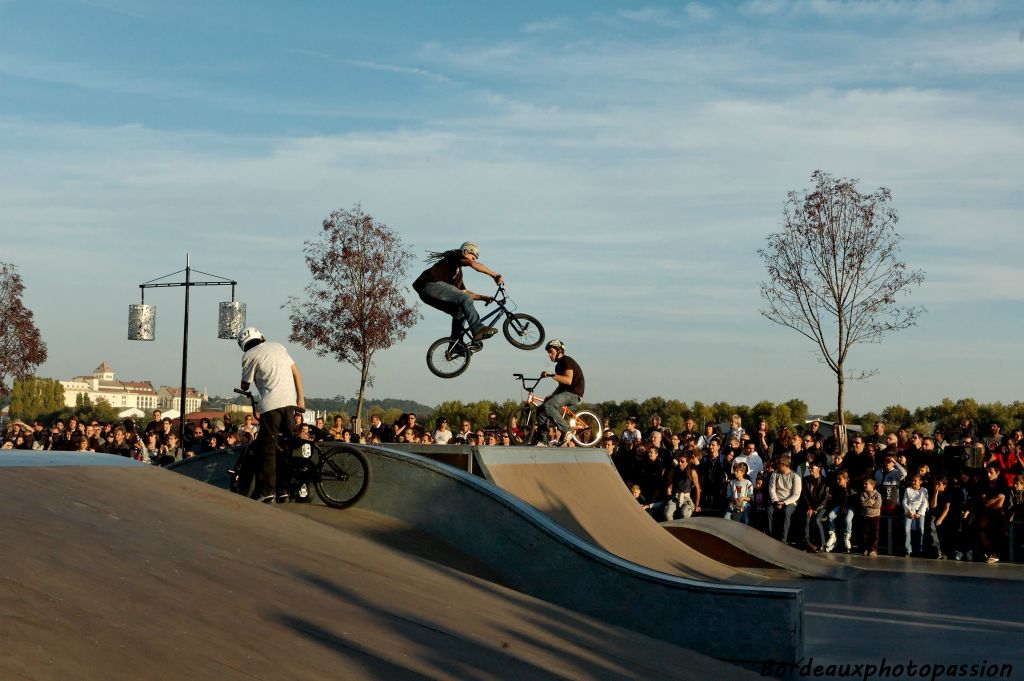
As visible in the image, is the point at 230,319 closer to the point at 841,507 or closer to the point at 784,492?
the point at 784,492

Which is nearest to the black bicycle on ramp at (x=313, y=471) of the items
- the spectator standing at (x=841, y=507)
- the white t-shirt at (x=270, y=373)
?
the white t-shirt at (x=270, y=373)

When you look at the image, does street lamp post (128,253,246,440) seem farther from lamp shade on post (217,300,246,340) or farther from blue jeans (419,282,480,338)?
blue jeans (419,282,480,338)

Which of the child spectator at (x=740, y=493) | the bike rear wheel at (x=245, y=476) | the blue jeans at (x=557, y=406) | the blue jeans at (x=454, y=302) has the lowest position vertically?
the child spectator at (x=740, y=493)

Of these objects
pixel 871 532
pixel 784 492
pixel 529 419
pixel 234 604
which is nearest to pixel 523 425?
pixel 529 419

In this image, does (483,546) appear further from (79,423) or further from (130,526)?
(79,423)

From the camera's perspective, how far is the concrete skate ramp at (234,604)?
4641 mm

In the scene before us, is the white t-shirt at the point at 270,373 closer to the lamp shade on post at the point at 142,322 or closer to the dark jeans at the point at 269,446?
the dark jeans at the point at 269,446

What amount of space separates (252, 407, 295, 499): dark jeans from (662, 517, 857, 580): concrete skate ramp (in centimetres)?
656

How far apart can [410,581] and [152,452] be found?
12602 millimetres

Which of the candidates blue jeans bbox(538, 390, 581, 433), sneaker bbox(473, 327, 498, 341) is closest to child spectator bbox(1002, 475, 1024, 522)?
blue jeans bbox(538, 390, 581, 433)

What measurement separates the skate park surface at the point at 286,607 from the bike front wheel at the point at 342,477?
0.13 m

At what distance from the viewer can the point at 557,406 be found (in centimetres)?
1509

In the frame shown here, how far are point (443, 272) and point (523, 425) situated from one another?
3.38m

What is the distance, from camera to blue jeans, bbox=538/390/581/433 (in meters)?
15.0
